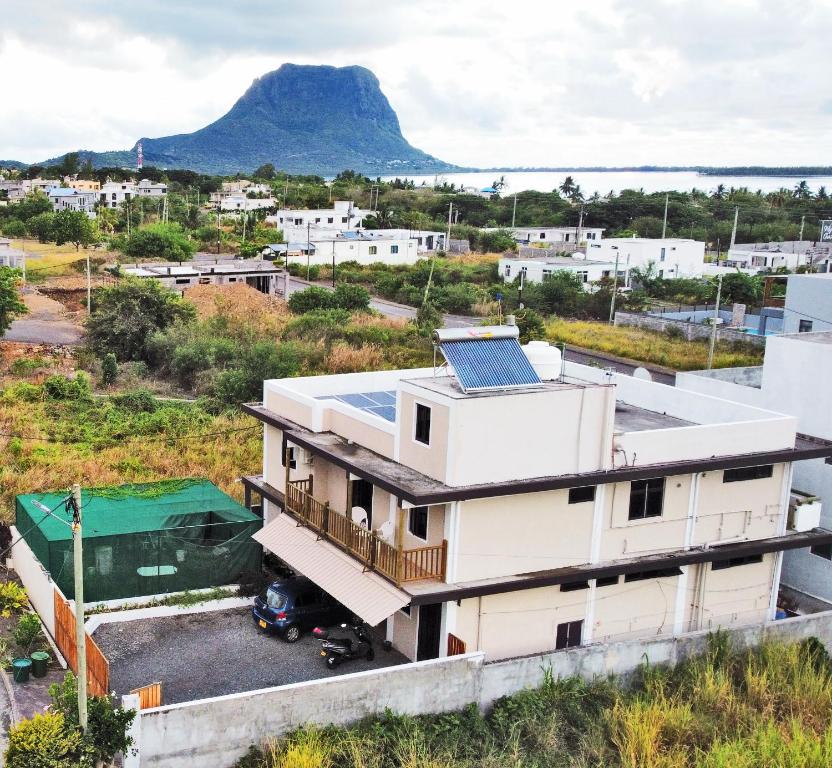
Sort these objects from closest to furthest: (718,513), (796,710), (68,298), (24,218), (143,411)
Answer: (796,710)
(718,513)
(143,411)
(68,298)
(24,218)

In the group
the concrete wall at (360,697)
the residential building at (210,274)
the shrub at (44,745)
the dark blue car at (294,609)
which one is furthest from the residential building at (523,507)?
the residential building at (210,274)

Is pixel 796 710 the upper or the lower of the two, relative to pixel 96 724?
lower

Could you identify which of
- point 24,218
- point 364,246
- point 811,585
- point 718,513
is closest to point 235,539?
point 718,513

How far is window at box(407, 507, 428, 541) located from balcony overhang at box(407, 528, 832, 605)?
1.05 m

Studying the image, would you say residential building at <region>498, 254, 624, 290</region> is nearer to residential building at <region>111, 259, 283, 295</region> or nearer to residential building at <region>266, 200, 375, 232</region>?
residential building at <region>111, 259, 283, 295</region>

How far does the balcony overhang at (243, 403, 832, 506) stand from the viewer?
629 inches

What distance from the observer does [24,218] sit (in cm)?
9312

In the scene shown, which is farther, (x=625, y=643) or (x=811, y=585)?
(x=811, y=585)

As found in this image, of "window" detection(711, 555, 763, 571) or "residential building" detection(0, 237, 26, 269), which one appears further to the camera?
"residential building" detection(0, 237, 26, 269)

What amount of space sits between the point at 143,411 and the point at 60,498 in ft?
37.3

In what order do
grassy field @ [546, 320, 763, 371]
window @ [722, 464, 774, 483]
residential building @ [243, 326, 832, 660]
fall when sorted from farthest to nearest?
grassy field @ [546, 320, 763, 371], window @ [722, 464, 774, 483], residential building @ [243, 326, 832, 660]

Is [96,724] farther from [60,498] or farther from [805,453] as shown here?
[805,453]

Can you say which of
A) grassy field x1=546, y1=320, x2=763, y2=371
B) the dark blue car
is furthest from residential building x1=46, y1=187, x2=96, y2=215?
the dark blue car

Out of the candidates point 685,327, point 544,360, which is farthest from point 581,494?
point 685,327
